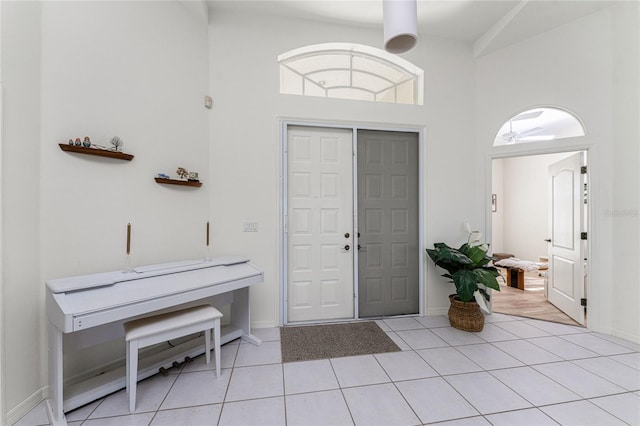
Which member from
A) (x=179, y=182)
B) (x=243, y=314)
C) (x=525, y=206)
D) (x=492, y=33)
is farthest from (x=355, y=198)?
(x=525, y=206)

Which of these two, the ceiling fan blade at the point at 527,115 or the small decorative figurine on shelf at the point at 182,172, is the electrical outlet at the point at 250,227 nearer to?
the small decorative figurine on shelf at the point at 182,172

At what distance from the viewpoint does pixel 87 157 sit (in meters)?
1.89

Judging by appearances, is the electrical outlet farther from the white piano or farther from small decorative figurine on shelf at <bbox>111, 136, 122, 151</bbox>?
small decorative figurine on shelf at <bbox>111, 136, 122, 151</bbox>

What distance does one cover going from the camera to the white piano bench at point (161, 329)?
5.31 ft

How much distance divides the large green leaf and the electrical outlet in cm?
221

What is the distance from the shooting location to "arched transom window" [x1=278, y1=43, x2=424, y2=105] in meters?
3.06

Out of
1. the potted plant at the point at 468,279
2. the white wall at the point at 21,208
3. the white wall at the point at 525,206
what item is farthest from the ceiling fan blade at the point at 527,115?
the white wall at the point at 21,208

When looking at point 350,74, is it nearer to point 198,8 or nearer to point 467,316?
point 198,8

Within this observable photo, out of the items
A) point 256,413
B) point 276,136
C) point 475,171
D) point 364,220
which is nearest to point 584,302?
point 475,171

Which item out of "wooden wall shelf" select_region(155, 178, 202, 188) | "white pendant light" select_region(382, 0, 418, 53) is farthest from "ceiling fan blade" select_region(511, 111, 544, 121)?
"wooden wall shelf" select_region(155, 178, 202, 188)

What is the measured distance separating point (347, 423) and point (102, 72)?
3.02 meters

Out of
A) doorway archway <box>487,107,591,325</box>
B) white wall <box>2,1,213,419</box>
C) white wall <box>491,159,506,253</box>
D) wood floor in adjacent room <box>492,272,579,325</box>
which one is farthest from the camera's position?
white wall <box>491,159,506,253</box>

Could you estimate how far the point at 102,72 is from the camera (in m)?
1.96

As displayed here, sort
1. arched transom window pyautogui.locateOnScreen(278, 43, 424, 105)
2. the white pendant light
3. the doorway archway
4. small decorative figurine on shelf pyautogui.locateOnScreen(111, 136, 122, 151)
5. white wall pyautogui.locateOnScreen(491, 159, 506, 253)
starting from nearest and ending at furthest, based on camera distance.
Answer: the white pendant light < small decorative figurine on shelf pyautogui.locateOnScreen(111, 136, 122, 151) < the doorway archway < arched transom window pyautogui.locateOnScreen(278, 43, 424, 105) < white wall pyautogui.locateOnScreen(491, 159, 506, 253)
